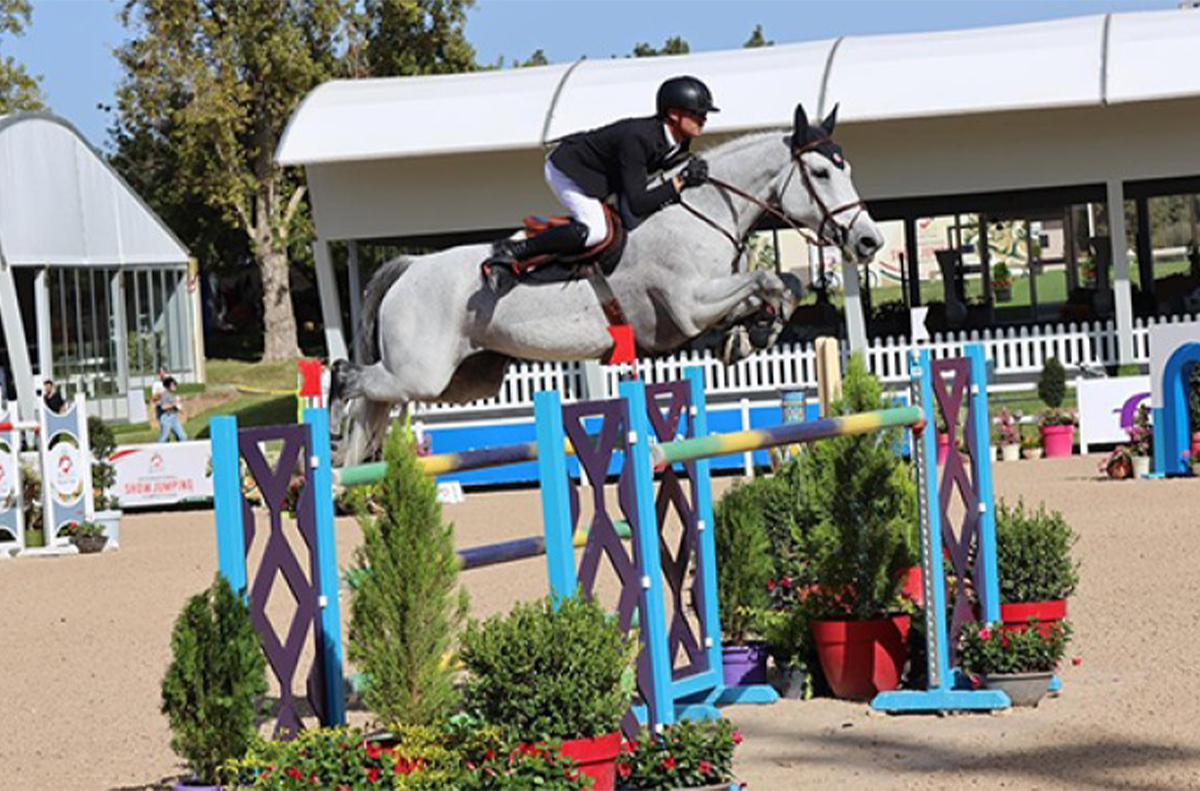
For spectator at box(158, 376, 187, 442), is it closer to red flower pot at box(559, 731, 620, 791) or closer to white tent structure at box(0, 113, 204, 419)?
white tent structure at box(0, 113, 204, 419)

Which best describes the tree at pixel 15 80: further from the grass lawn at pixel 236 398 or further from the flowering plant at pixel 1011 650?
the flowering plant at pixel 1011 650

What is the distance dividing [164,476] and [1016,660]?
15521mm

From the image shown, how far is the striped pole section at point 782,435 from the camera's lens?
21.8ft

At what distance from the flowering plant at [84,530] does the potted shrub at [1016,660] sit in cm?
1101

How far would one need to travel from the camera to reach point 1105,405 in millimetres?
21234

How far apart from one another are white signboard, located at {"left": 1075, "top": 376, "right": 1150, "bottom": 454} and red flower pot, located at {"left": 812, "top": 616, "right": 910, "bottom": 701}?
519 inches

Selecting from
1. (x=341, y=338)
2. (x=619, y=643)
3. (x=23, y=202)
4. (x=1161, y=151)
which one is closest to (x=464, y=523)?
(x=341, y=338)

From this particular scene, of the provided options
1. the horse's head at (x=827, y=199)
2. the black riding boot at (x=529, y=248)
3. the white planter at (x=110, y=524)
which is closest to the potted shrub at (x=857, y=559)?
the horse's head at (x=827, y=199)

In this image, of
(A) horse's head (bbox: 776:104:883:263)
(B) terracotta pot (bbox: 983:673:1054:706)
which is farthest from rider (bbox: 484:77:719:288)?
(B) terracotta pot (bbox: 983:673:1054:706)

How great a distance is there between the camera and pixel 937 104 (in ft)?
73.9

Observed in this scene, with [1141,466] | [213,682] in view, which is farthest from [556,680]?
[1141,466]

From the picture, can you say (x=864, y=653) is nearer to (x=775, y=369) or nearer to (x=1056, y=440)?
(x=1056, y=440)

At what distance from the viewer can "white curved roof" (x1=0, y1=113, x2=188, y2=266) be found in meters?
33.7

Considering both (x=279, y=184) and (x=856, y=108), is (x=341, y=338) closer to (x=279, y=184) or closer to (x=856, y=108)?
(x=856, y=108)
